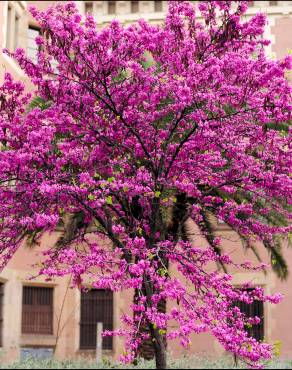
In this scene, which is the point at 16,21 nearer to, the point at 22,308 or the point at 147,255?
the point at 22,308

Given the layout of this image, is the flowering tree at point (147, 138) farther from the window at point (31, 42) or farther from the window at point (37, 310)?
the window at point (31, 42)

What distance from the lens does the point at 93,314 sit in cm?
2155

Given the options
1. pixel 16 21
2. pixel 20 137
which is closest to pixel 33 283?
pixel 16 21

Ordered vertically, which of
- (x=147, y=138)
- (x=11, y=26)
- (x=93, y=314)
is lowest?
(x=93, y=314)

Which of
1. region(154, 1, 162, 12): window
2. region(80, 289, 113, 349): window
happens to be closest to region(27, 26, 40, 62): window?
region(154, 1, 162, 12): window

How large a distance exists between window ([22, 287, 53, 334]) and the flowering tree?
8.66 m

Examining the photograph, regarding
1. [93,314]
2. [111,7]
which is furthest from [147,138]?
[111,7]

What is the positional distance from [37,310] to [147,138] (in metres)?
10.7

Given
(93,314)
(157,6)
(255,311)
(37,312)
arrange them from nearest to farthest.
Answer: (255,311)
(37,312)
(93,314)
(157,6)

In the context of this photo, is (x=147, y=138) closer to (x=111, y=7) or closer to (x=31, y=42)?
(x=31, y=42)

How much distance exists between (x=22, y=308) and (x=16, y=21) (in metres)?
9.46

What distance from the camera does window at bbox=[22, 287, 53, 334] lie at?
21156 millimetres

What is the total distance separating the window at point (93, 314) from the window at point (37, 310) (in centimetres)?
105

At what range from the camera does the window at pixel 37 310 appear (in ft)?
69.4
